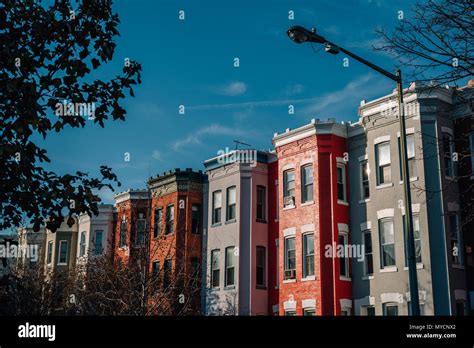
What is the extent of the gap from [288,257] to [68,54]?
22908mm

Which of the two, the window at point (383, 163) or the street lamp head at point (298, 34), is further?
the window at point (383, 163)

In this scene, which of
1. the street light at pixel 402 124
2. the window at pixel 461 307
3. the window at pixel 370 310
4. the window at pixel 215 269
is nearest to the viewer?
the street light at pixel 402 124

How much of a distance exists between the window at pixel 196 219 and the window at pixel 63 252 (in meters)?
15.8

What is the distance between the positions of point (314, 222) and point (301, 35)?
16.1 m

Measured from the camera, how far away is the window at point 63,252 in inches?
1897

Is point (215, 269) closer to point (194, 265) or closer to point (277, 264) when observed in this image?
point (194, 265)

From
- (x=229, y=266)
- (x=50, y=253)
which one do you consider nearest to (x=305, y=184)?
(x=229, y=266)

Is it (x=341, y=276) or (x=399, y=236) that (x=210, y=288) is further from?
(x=399, y=236)

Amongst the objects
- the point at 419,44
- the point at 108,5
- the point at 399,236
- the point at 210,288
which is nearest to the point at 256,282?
the point at 210,288

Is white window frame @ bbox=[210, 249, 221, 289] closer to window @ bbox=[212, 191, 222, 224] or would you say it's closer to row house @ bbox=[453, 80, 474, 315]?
window @ bbox=[212, 191, 222, 224]

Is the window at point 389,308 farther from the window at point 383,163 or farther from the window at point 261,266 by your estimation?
the window at point 261,266

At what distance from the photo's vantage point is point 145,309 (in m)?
24.6

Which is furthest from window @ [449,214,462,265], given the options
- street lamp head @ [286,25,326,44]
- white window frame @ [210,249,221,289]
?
street lamp head @ [286,25,326,44]

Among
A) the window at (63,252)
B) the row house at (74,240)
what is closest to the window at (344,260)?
the row house at (74,240)
